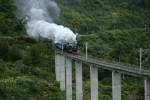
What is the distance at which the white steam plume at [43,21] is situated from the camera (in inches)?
3038

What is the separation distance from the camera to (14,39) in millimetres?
88312

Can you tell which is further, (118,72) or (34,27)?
(34,27)

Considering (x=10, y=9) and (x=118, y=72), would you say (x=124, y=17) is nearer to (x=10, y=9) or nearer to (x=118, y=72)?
(x=10, y=9)

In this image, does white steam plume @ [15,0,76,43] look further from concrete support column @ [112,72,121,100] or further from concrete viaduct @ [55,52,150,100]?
concrete support column @ [112,72,121,100]

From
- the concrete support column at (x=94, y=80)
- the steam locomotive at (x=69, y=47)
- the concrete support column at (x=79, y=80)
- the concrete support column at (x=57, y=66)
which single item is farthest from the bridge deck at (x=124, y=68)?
the concrete support column at (x=57, y=66)

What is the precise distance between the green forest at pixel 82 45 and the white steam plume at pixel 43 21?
1.81 metres

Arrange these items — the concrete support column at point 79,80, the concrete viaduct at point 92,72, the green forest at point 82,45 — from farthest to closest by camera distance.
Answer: the green forest at point 82,45 → the concrete support column at point 79,80 → the concrete viaduct at point 92,72

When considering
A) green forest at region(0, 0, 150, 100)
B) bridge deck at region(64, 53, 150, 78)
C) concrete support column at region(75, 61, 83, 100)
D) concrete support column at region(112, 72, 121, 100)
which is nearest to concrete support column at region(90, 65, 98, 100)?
bridge deck at region(64, 53, 150, 78)

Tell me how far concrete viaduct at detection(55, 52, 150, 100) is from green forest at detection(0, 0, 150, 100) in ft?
6.34

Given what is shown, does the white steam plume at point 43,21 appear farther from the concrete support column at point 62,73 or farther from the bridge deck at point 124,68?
the bridge deck at point 124,68

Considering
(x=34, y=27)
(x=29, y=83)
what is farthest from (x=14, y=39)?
(x=29, y=83)

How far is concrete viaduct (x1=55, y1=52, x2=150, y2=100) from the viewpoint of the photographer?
169 feet

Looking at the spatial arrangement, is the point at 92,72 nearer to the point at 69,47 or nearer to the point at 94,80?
the point at 94,80

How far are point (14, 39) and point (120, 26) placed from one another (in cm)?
3920
